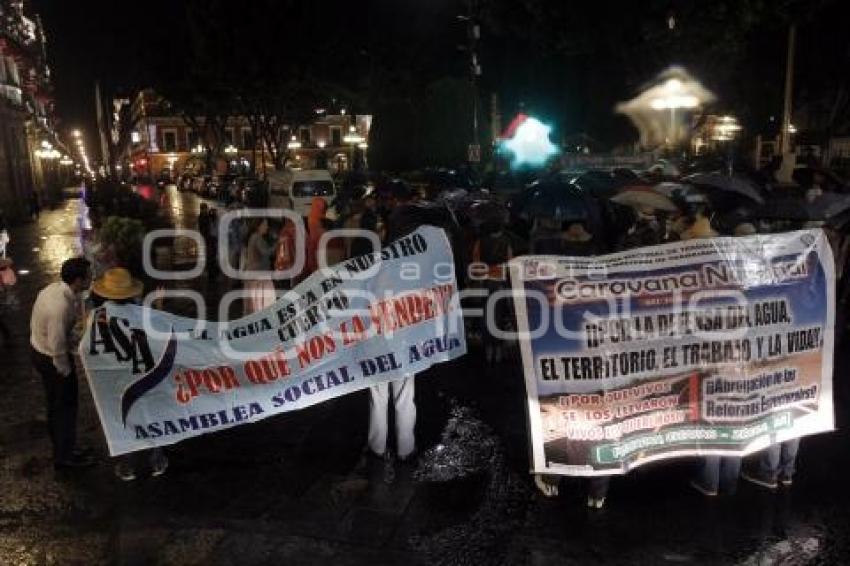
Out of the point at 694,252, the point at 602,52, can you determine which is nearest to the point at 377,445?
the point at 694,252

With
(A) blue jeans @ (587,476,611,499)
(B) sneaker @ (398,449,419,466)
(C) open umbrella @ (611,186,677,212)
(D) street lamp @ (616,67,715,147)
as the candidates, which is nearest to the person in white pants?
(B) sneaker @ (398,449,419,466)

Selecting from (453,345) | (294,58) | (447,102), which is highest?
(294,58)

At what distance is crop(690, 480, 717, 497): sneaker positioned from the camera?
5512mm

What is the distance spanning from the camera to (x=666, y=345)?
5.18m

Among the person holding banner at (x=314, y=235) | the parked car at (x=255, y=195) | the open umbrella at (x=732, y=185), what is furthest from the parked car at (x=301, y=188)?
the open umbrella at (x=732, y=185)

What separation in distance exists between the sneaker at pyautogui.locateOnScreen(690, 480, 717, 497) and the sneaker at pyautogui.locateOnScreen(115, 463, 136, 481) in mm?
4319

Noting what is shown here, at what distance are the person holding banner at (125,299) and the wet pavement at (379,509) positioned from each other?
0.10 meters

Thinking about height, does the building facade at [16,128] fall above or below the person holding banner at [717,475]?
above

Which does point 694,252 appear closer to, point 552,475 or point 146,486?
point 552,475

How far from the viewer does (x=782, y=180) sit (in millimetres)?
16578

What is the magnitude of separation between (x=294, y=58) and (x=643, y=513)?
1334 inches

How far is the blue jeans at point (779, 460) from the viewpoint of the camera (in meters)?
5.54

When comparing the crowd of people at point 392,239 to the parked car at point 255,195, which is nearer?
the crowd of people at point 392,239

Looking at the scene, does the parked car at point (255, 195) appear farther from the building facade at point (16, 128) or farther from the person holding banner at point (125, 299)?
the person holding banner at point (125, 299)
